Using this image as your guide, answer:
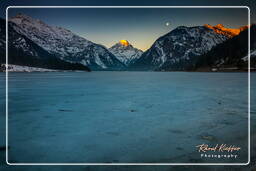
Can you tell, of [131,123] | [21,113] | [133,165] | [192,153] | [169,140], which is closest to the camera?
[133,165]

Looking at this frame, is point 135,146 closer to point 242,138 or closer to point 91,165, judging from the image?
point 91,165

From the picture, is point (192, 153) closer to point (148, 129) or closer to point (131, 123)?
point (148, 129)

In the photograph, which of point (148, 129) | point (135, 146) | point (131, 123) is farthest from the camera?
point (131, 123)

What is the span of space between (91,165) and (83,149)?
1129 mm

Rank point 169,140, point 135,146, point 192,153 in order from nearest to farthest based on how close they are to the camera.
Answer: point 192,153, point 135,146, point 169,140

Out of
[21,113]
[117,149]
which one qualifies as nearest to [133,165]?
[117,149]

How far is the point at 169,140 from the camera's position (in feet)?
24.3

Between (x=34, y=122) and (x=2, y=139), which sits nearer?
(x=2, y=139)

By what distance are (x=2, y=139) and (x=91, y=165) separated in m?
4.50

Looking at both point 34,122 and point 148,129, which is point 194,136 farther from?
point 34,122

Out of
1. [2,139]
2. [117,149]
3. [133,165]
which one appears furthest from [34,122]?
[133,165]

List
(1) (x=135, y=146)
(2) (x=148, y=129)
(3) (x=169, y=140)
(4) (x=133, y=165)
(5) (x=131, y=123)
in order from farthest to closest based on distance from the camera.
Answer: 1. (5) (x=131, y=123)
2. (2) (x=148, y=129)
3. (3) (x=169, y=140)
4. (1) (x=135, y=146)
5. (4) (x=133, y=165)

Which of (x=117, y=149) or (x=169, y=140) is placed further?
(x=169, y=140)

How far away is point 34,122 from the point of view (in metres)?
10.1
